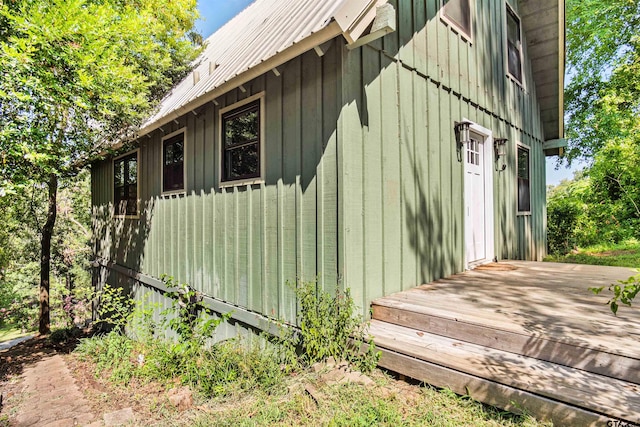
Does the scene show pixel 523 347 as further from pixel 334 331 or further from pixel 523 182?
pixel 523 182

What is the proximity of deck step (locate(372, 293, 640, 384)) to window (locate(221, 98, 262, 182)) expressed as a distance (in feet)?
8.10

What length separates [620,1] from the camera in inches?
529

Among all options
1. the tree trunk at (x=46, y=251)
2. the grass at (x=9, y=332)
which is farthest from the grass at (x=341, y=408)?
the grass at (x=9, y=332)

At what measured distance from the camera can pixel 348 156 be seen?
319 centimetres

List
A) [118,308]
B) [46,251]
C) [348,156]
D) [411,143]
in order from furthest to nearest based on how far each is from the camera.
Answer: [46,251] → [118,308] → [411,143] → [348,156]

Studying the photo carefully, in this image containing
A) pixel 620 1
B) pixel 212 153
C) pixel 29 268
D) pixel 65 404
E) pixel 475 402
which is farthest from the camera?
pixel 29 268

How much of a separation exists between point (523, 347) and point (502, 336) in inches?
5.8

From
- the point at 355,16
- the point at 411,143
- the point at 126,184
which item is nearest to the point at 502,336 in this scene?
the point at 411,143

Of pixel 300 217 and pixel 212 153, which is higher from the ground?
pixel 212 153

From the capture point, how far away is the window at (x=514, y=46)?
22.6ft

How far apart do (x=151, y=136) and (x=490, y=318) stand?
23.7ft

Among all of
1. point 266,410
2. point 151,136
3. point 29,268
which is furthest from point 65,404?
point 29,268

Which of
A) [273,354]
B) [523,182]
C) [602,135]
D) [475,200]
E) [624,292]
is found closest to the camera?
[624,292]

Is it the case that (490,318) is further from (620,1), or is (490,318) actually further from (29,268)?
(29,268)
